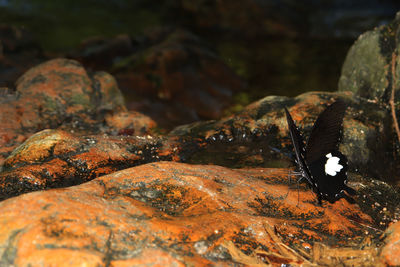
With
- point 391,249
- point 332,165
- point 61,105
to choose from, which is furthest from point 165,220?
point 61,105

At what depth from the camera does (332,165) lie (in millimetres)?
3311

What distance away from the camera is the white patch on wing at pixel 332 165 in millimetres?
3242

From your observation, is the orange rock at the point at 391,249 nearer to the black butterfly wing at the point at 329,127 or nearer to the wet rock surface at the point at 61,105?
the black butterfly wing at the point at 329,127

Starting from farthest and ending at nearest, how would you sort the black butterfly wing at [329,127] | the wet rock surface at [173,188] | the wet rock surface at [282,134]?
the wet rock surface at [282,134] → the black butterfly wing at [329,127] → the wet rock surface at [173,188]

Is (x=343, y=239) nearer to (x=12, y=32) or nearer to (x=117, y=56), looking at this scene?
(x=117, y=56)

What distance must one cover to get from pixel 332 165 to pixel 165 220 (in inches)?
68.1

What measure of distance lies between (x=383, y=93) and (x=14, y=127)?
482cm

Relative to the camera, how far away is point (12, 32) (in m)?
8.11

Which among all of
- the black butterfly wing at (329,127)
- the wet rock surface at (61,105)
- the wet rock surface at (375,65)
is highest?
the wet rock surface at (375,65)

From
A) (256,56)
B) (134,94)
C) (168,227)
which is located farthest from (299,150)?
(256,56)

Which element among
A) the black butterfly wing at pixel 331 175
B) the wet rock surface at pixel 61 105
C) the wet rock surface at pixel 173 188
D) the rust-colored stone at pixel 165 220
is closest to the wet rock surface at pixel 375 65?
the wet rock surface at pixel 173 188

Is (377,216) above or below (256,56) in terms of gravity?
below

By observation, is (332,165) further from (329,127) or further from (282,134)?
(282,134)

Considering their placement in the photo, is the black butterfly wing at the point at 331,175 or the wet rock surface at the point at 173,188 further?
the black butterfly wing at the point at 331,175
